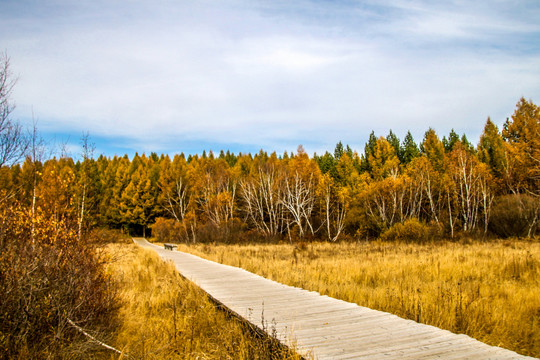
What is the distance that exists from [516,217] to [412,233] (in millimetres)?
9042

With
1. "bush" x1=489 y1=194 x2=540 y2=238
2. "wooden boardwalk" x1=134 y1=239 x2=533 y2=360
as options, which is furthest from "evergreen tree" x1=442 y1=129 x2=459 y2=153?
"wooden boardwalk" x1=134 y1=239 x2=533 y2=360

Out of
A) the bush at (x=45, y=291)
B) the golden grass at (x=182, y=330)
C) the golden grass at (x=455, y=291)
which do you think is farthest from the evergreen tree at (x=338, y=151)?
the bush at (x=45, y=291)

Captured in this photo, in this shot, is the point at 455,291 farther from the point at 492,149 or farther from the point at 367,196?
the point at 492,149

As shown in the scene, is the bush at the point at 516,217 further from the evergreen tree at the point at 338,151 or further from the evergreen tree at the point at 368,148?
the evergreen tree at the point at 338,151

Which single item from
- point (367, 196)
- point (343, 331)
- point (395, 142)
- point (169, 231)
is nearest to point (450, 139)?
point (395, 142)

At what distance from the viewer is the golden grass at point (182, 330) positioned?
4488 mm

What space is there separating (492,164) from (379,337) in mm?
51649

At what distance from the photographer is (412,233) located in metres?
26.1

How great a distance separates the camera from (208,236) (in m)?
36.1

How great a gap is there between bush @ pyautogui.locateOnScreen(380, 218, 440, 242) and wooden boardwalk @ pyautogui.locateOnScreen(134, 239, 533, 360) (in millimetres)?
20825

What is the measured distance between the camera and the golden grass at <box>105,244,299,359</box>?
449 cm

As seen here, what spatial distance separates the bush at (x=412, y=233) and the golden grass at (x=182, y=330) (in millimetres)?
20784

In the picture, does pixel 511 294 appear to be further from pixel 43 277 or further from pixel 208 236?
pixel 208 236

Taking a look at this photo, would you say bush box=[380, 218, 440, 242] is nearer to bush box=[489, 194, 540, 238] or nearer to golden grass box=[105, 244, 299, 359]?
bush box=[489, 194, 540, 238]
